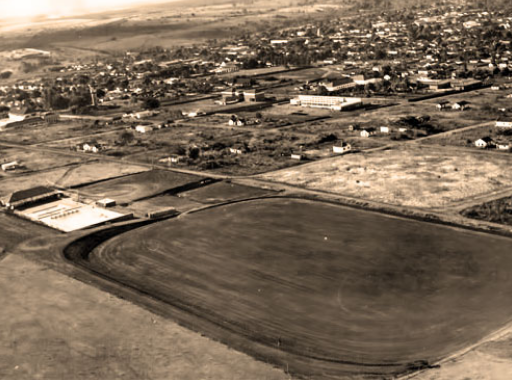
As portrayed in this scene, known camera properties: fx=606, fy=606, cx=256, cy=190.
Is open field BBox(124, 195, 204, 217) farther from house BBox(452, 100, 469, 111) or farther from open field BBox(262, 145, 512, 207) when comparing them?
house BBox(452, 100, 469, 111)

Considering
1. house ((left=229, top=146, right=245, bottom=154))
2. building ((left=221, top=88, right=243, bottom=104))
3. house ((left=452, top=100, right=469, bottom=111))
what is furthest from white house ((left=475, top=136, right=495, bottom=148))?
building ((left=221, top=88, right=243, bottom=104))

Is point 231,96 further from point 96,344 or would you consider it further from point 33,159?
point 96,344

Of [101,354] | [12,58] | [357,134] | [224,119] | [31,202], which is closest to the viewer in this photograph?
[101,354]

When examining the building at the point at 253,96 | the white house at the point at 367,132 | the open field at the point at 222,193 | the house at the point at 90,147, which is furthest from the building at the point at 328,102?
the open field at the point at 222,193

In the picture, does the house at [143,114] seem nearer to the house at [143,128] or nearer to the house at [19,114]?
the house at [143,128]

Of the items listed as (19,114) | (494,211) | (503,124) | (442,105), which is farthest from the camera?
(19,114)

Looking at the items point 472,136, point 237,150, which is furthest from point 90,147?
point 472,136

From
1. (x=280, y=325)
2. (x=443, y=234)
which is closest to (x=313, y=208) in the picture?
(x=443, y=234)

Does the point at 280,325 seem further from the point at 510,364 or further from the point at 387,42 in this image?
the point at 387,42
